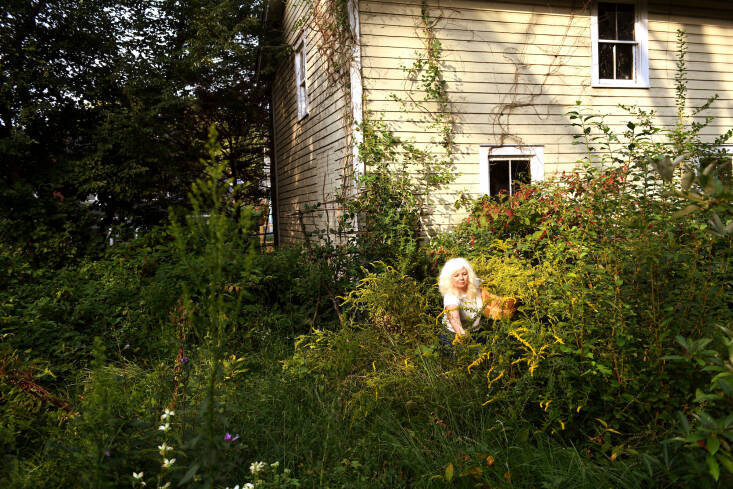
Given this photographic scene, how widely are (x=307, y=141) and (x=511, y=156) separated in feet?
13.3

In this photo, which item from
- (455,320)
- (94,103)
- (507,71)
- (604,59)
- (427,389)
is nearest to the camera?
(427,389)

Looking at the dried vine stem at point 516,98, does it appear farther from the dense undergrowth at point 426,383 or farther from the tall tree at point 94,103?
the tall tree at point 94,103

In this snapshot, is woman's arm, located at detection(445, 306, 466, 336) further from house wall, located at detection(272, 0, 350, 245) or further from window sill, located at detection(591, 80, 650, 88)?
window sill, located at detection(591, 80, 650, 88)

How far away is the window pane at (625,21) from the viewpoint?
323 inches

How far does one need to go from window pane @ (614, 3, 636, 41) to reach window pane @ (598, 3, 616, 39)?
0.39ft

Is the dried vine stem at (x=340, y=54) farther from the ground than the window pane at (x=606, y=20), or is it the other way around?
the window pane at (x=606, y=20)

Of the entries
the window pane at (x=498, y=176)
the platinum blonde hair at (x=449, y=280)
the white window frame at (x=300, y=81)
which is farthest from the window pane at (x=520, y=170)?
the white window frame at (x=300, y=81)

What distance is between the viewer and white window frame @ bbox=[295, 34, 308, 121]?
9.73m

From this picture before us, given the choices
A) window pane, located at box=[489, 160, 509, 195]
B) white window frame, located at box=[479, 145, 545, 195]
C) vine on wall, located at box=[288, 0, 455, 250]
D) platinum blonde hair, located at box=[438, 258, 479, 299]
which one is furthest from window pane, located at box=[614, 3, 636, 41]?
platinum blonde hair, located at box=[438, 258, 479, 299]

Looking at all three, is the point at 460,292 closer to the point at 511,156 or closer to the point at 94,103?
the point at 511,156

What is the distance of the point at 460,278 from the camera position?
4.13 metres

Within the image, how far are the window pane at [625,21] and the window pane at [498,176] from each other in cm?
306

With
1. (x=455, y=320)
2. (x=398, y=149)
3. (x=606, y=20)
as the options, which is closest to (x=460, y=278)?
(x=455, y=320)

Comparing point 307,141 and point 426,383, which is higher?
point 307,141
